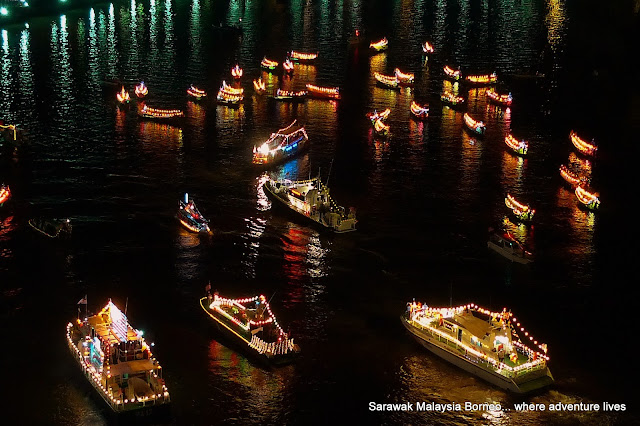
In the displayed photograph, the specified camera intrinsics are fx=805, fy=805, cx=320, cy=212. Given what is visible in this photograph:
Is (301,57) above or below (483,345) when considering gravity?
above

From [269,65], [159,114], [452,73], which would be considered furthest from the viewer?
[269,65]

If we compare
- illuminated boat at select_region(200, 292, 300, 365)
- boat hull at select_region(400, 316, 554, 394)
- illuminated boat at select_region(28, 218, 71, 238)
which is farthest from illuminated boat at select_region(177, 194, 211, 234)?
boat hull at select_region(400, 316, 554, 394)

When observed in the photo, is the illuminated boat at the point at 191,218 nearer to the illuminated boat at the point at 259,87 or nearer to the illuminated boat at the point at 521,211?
the illuminated boat at the point at 521,211

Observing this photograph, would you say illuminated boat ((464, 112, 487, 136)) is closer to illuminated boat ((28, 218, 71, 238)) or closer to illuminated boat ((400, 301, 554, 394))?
illuminated boat ((400, 301, 554, 394))

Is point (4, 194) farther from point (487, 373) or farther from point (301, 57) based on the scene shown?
point (301, 57)

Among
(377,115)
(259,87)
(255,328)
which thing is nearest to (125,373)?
(255,328)
